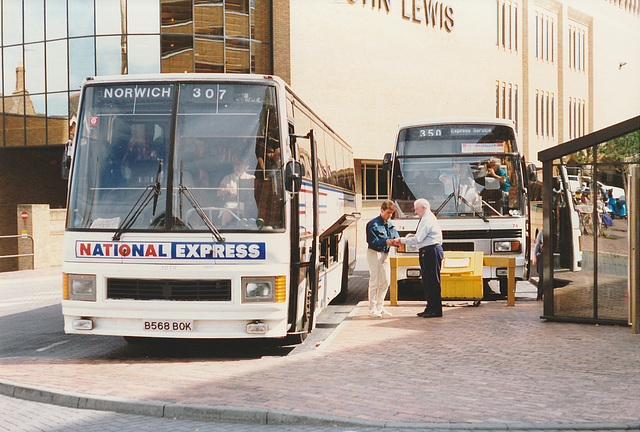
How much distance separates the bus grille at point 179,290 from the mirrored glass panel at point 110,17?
2562cm

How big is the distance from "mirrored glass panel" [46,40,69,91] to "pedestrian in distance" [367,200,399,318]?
24.6 meters

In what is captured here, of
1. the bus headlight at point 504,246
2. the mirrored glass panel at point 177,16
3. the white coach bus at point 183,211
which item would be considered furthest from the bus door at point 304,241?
the mirrored glass panel at point 177,16

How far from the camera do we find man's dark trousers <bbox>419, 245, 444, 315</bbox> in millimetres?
12219

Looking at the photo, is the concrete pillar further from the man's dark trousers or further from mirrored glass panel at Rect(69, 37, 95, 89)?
the man's dark trousers

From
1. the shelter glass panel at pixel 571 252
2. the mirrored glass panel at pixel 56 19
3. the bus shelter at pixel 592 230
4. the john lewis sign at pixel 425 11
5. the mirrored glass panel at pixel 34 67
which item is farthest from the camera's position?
the john lewis sign at pixel 425 11

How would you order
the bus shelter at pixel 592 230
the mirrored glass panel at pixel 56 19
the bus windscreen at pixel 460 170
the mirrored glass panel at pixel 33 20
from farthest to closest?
the mirrored glass panel at pixel 33 20 < the mirrored glass panel at pixel 56 19 < the bus windscreen at pixel 460 170 < the bus shelter at pixel 592 230

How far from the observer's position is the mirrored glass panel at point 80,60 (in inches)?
1286

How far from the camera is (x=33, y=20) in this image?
112 ft

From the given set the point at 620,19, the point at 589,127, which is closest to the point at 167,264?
the point at 589,127

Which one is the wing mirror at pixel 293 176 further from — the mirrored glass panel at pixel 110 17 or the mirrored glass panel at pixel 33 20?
the mirrored glass panel at pixel 33 20

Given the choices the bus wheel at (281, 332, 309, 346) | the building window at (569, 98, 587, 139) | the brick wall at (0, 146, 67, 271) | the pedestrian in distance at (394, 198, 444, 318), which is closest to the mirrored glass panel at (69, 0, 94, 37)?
the brick wall at (0, 146, 67, 271)

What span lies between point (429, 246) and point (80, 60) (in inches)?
969

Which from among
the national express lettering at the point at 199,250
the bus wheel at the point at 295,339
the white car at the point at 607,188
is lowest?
the bus wheel at the point at 295,339

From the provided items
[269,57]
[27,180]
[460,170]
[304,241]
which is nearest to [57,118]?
[27,180]
